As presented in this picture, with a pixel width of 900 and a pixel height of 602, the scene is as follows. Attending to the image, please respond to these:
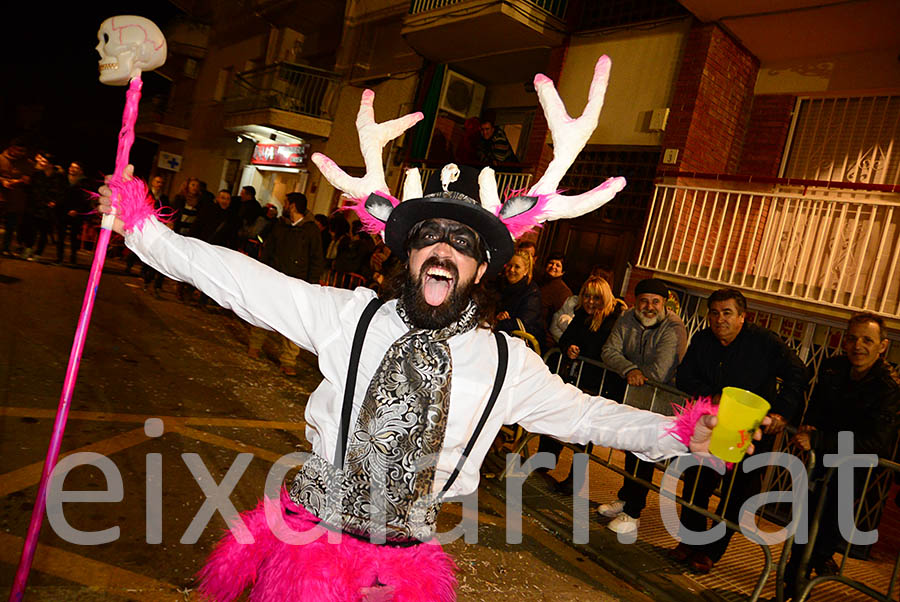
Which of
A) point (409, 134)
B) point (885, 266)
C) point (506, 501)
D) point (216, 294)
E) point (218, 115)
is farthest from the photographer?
point (218, 115)

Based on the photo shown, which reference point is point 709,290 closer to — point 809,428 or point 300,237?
point 809,428

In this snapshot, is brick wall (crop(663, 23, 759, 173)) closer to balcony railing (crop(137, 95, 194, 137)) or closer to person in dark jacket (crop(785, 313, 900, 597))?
person in dark jacket (crop(785, 313, 900, 597))

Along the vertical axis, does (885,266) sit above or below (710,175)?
below

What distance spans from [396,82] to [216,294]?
44.1ft

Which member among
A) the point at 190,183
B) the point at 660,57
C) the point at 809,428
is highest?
the point at 660,57

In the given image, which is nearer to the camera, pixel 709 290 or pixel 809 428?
pixel 809 428

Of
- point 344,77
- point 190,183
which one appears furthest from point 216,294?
point 344,77

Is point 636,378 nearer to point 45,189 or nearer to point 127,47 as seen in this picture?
point 127,47

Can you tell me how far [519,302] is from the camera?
19.2 ft

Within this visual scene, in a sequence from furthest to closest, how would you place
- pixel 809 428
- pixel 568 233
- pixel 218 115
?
1. pixel 218 115
2. pixel 568 233
3. pixel 809 428

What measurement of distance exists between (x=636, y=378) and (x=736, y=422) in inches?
114

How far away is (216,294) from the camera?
195 centimetres

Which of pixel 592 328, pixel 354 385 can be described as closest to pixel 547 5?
pixel 592 328

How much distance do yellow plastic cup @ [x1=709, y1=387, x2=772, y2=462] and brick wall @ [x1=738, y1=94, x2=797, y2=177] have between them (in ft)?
24.1
